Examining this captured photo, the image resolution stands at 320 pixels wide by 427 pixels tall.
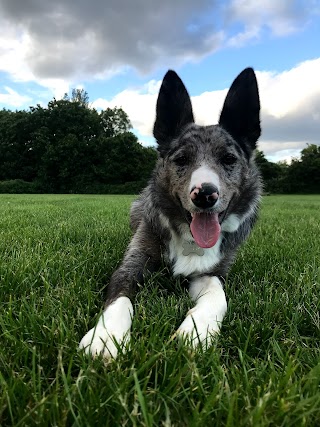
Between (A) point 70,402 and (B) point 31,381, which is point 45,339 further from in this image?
(A) point 70,402

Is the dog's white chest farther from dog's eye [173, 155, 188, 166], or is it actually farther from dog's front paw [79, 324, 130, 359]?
dog's front paw [79, 324, 130, 359]

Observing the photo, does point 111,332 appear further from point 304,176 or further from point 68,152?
point 304,176

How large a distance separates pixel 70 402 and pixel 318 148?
63083 millimetres

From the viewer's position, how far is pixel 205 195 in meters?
2.70

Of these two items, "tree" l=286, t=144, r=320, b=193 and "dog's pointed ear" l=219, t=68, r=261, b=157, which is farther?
"tree" l=286, t=144, r=320, b=193

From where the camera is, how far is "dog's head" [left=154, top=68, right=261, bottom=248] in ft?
9.53

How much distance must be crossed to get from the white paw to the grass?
6 cm

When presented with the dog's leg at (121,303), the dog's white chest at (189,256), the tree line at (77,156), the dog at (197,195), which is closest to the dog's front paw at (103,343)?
the dog's leg at (121,303)

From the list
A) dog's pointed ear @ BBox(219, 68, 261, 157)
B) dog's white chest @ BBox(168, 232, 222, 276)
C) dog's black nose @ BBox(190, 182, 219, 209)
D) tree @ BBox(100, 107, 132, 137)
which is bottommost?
dog's white chest @ BBox(168, 232, 222, 276)

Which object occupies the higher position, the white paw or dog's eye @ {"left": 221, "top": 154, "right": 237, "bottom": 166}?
dog's eye @ {"left": 221, "top": 154, "right": 237, "bottom": 166}

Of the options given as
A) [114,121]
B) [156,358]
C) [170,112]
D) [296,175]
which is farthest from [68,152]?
[156,358]

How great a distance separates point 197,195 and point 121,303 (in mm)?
993

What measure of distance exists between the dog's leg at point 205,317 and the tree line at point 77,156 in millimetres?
37734

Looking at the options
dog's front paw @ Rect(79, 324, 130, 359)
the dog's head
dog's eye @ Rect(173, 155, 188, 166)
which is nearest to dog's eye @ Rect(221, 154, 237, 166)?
the dog's head
